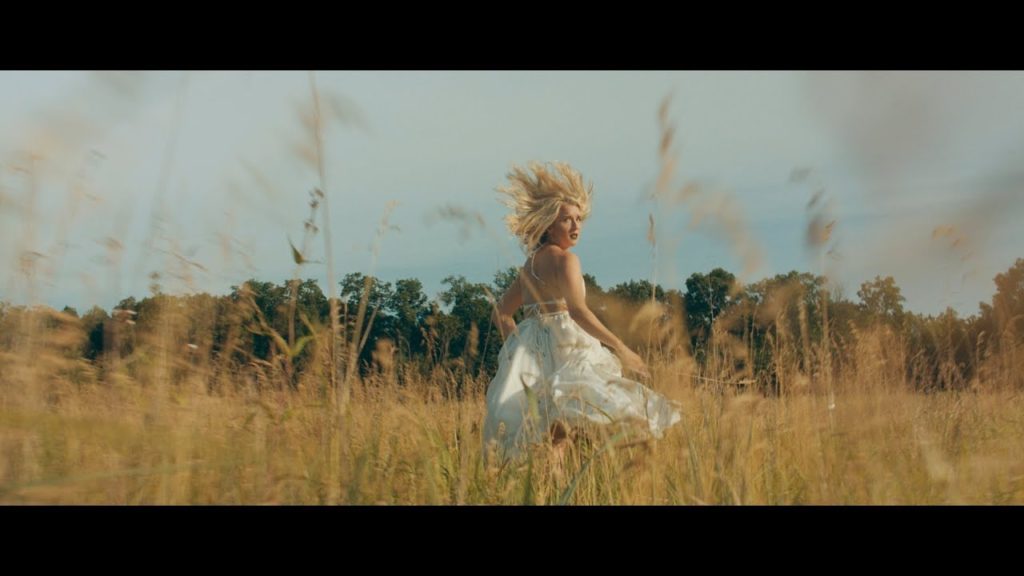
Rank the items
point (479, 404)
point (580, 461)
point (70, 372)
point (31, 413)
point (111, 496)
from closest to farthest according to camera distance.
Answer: point (111, 496) < point (31, 413) < point (70, 372) < point (580, 461) < point (479, 404)

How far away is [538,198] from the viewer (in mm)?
3748

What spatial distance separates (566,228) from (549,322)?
1.46 ft

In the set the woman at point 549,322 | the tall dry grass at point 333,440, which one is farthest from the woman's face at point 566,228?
the tall dry grass at point 333,440

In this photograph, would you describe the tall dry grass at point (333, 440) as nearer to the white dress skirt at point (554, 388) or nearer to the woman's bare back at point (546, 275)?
the white dress skirt at point (554, 388)

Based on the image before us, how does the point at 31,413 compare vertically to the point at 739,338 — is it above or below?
below

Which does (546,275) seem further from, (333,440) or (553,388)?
(333,440)

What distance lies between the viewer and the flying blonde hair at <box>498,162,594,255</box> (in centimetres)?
367

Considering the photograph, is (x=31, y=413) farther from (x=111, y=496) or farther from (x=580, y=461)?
(x=580, y=461)

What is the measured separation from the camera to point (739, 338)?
3217 millimetres

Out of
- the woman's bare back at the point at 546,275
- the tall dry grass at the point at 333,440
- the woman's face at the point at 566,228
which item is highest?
the woman's face at the point at 566,228

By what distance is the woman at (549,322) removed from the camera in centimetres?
312

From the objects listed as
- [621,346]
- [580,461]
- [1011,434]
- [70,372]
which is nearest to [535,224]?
[621,346]
